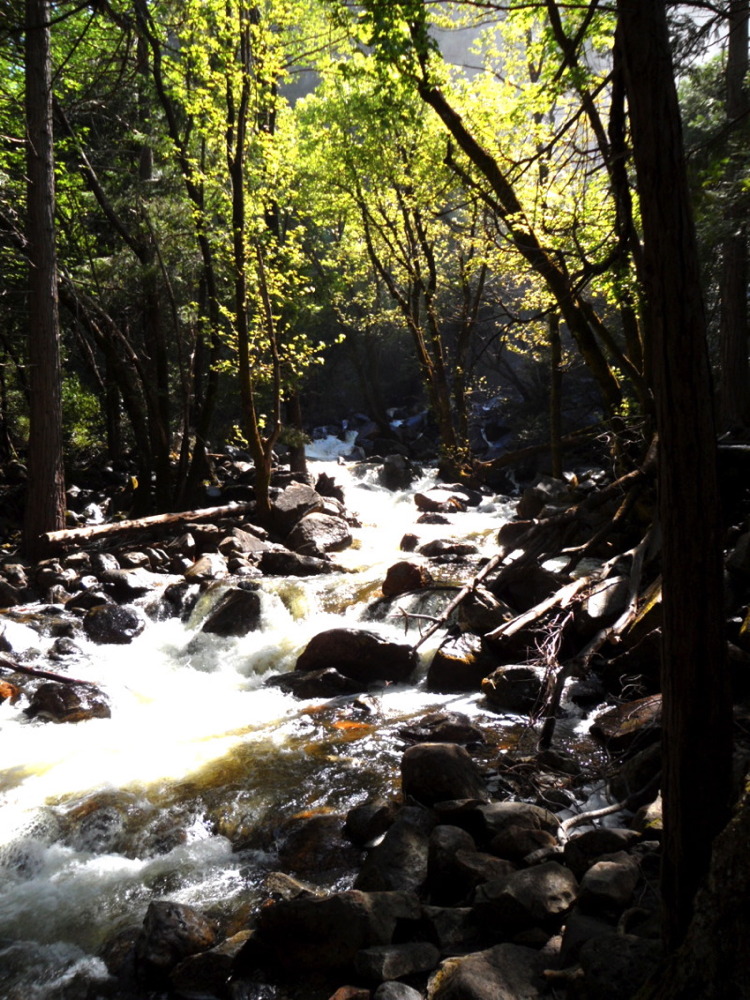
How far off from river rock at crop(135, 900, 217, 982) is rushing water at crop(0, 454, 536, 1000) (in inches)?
11.9

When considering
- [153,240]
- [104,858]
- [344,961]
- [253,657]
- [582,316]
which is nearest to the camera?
[344,961]

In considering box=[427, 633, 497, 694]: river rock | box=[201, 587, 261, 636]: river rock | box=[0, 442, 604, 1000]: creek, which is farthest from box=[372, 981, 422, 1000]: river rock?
box=[201, 587, 261, 636]: river rock

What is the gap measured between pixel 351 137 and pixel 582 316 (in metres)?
11.6

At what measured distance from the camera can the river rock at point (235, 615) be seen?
9453 millimetres

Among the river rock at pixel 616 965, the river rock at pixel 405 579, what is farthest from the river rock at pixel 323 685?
the river rock at pixel 616 965

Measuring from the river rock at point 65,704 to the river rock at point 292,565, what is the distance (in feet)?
15.7

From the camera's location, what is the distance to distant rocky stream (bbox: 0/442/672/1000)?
3477 mm

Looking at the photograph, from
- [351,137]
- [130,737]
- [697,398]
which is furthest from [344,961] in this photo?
[351,137]

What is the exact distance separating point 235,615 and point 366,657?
2332 millimetres

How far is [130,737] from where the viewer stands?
22.4 feet

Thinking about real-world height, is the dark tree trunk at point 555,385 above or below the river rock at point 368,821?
above

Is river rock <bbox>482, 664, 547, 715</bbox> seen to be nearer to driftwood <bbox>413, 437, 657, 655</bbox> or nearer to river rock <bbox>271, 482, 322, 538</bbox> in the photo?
driftwood <bbox>413, 437, 657, 655</bbox>

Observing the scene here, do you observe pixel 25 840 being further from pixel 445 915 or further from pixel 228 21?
pixel 228 21

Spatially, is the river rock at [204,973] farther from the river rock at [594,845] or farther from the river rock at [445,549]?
the river rock at [445,549]
